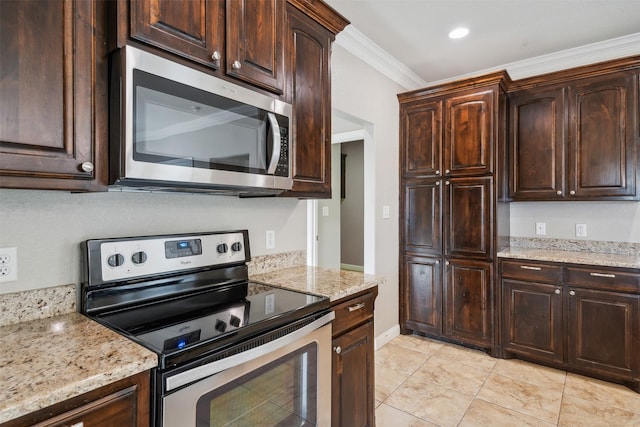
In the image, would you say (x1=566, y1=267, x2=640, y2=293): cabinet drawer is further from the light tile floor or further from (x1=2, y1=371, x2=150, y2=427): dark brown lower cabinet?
(x1=2, y1=371, x2=150, y2=427): dark brown lower cabinet

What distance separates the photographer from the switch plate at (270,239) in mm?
2043

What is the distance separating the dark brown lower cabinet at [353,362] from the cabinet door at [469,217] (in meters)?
1.57

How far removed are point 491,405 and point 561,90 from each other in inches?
100

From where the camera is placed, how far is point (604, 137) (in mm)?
2746

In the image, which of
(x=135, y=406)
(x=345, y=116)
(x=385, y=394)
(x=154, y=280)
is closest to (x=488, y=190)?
(x=345, y=116)

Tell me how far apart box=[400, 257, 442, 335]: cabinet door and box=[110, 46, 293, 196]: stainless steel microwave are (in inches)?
84.6

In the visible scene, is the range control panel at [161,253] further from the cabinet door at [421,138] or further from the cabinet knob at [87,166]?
the cabinet door at [421,138]

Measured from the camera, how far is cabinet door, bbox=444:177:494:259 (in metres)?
2.96

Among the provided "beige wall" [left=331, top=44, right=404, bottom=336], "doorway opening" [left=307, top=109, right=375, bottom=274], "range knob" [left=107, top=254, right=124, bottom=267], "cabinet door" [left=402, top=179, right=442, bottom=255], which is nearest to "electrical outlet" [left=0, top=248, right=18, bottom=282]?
"range knob" [left=107, top=254, right=124, bottom=267]

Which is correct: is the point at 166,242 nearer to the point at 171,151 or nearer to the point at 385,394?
the point at 171,151

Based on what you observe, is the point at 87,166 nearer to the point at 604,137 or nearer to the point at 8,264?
the point at 8,264

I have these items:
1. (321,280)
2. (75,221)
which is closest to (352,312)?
(321,280)

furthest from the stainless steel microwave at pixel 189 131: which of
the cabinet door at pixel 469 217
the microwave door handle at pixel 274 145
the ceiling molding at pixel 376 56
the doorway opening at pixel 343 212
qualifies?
the doorway opening at pixel 343 212

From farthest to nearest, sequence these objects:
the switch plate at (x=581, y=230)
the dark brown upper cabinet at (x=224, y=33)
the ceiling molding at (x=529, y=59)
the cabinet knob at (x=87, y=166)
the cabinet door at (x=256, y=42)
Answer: the switch plate at (x=581, y=230), the ceiling molding at (x=529, y=59), the cabinet door at (x=256, y=42), the dark brown upper cabinet at (x=224, y=33), the cabinet knob at (x=87, y=166)
